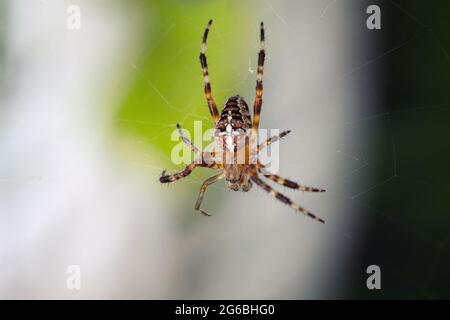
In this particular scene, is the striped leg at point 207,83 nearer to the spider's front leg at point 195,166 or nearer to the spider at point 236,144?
the spider at point 236,144

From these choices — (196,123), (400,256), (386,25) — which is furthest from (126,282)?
(386,25)

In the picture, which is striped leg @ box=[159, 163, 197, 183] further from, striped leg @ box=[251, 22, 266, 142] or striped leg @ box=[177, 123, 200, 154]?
striped leg @ box=[251, 22, 266, 142]

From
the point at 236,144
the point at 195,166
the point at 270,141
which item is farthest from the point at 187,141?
the point at 270,141

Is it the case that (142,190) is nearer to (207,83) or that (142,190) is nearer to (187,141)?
(187,141)

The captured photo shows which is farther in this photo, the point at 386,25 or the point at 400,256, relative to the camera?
the point at 386,25

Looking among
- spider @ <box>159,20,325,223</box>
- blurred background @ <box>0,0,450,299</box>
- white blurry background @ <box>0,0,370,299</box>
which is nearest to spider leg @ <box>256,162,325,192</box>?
spider @ <box>159,20,325,223</box>
